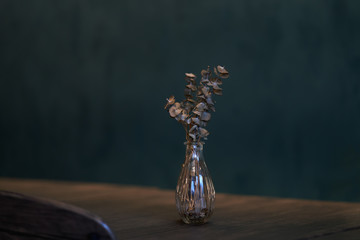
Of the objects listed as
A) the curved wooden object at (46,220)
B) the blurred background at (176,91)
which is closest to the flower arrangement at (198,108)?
the curved wooden object at (46,220)

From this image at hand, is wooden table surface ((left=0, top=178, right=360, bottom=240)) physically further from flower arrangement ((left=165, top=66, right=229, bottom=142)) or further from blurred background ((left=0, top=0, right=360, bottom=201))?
blurred background ((left=0, top=0, right=360, bottom=201))

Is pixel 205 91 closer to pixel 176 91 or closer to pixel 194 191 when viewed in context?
pixel 194 191

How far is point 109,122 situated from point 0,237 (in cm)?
253

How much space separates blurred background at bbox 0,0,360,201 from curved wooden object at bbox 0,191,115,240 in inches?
83.3

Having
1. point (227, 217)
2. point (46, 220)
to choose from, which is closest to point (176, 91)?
point (227, 217)

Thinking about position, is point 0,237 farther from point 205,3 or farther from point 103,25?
point 103,25

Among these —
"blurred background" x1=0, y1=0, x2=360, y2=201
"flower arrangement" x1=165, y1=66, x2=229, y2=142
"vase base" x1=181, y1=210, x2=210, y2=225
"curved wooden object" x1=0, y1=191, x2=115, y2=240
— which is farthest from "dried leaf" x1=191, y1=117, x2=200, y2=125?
"blurred background" x1=0, y1=0, x2=360, y2=201

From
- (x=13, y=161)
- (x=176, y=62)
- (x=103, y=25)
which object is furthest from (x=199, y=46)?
(x=13, y=161)

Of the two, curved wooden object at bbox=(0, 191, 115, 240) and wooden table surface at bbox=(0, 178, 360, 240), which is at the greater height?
curved wooden object at bbox=(0, 191, 115, 240)

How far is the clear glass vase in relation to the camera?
144cm

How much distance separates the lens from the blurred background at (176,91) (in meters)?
2.65

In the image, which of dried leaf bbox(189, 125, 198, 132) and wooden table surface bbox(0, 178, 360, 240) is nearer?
wooden table surface bbox(0, 178, 360, 240)

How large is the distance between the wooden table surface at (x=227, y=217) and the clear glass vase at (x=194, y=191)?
0.03m

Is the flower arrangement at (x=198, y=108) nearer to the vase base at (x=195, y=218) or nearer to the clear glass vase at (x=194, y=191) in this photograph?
the clear glass vase at (x=194, y=191)
